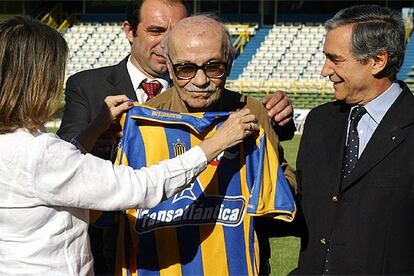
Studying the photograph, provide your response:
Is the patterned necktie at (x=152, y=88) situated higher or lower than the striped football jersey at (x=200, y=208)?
higher

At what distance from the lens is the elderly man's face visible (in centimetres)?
307

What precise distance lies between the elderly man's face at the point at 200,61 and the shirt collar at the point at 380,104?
2.16 feet

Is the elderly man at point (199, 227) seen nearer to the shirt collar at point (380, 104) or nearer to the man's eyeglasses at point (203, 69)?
the man's eyeglasses at point (203, 69)

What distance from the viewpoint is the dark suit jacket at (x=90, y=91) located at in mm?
3992

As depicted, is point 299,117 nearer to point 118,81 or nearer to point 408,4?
point 408,4

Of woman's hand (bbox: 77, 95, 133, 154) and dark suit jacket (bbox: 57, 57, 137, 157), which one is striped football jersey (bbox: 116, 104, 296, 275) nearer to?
woman's hand (bbox: 77, 95, 133, 154)

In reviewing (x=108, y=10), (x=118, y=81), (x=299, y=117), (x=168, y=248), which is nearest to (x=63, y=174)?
(x=168, y=248)

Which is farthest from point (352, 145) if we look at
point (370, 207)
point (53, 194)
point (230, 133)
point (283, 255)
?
point (283, 255)

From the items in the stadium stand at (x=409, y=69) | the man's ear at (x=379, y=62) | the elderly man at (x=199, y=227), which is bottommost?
the stadium stand at (x=409, y=69)

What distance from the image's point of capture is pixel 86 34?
38750 mm

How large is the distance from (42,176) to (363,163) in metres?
1.34

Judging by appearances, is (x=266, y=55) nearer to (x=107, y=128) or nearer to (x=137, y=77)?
(x=137, y=77)

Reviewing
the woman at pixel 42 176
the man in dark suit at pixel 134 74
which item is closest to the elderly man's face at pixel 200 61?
the woman at pixel 42 176

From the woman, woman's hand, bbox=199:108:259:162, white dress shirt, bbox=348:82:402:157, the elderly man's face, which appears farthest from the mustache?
white dress shirt, bbox=348:82:402:157
